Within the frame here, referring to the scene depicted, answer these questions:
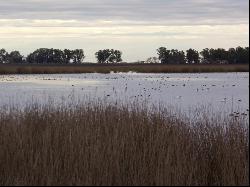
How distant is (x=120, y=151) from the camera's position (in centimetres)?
671

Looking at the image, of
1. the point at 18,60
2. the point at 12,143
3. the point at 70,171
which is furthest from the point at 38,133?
the point at 18,60

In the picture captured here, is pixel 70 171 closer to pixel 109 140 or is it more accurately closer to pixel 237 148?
pixel 109 140

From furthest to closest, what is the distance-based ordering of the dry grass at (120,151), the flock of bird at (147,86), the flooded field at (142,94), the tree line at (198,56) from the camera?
the tree line at (198,56)
the flock of bird at (147,86)
the flooded field at (142,94)
the dry grass at (120,151)

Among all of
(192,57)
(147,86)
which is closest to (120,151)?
(147,86)

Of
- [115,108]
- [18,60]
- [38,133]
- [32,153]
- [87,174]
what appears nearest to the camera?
[87,174]

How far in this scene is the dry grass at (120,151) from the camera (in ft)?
20.9

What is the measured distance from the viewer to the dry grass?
636 cm

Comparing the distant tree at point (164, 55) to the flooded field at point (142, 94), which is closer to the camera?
the flooded field at point (142, 94)

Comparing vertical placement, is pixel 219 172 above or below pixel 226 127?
below

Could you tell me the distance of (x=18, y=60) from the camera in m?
95.6

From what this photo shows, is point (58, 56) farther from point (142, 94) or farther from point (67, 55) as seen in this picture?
point (142, 94)

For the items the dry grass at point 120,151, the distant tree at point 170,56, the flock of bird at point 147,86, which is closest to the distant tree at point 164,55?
the distant tree at point 170,56

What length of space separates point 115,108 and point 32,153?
2.07 metres

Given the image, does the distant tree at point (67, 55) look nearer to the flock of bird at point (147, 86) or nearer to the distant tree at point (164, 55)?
the distant tree at point (164, 55)
